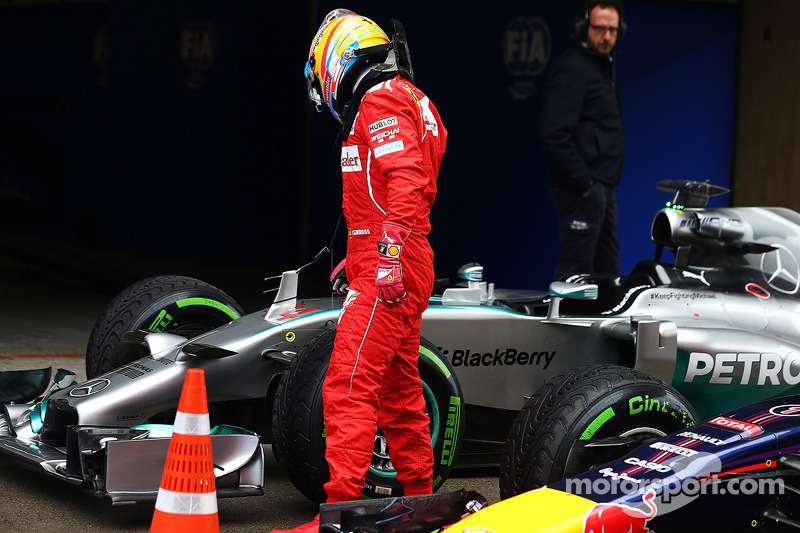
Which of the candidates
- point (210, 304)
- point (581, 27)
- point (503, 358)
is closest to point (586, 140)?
point (581, 27)

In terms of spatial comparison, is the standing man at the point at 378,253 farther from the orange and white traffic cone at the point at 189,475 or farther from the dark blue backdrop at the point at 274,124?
the dark blue backdrop at the point at 274,124

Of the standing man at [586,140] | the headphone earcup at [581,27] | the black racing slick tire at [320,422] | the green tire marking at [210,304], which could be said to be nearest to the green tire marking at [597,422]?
the black racing slick tire at [320,422]

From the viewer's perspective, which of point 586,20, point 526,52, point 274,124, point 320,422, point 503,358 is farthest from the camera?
point 274,124

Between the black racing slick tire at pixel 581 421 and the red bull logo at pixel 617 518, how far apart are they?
58cm

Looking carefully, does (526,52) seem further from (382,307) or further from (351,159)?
(382,307)

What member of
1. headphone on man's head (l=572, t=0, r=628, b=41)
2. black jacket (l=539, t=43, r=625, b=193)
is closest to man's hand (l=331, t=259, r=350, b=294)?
black jacket (l=539, t=43, r=625, b=193)

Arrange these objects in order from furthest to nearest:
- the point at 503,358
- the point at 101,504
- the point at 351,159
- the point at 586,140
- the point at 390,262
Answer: the point at 586,140 < the point at 503,358 < the point at 101,504 < the point at 351,159 < the point at 390,262

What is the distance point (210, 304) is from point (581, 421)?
7.73 ft

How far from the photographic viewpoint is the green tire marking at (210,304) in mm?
5402

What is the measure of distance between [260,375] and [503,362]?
1099 mm

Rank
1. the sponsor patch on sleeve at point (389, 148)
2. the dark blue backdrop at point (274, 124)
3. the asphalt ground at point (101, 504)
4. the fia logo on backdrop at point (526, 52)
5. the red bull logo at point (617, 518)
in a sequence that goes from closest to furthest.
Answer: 1. the red bull logo at point (617, 518)
2. the sponsor patch on sleeve at point (389, 148)
3. the asphalt ground at point (101, 504)
4. the fia logo on backdrop at point (526, 52)
5. the dark blue backdrop at point (274, 124)

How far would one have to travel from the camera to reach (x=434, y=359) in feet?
14.7

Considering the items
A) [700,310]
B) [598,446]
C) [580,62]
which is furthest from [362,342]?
[580,62]

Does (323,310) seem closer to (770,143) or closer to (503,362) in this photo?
(503,362)
